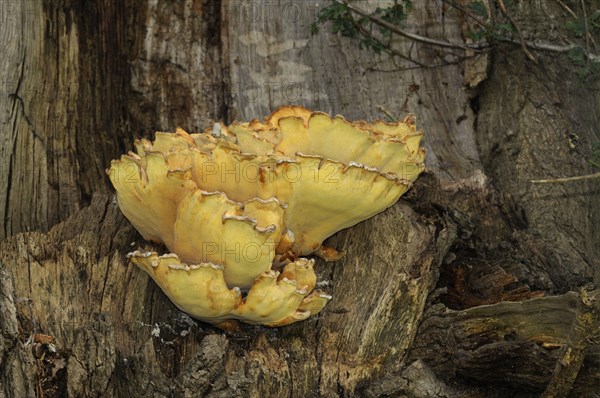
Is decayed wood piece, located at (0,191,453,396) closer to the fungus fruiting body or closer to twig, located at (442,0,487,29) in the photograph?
the fungus fruiting body

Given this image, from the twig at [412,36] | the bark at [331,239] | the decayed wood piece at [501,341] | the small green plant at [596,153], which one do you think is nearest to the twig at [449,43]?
the twig at [412,36]

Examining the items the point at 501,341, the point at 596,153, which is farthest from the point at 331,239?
the point at 596,153

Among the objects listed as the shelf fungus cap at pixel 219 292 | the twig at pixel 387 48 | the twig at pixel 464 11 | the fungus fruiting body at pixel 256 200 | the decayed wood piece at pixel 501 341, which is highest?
the twig at pixel 464 11

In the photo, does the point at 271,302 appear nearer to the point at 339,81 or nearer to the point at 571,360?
the point at 571,360

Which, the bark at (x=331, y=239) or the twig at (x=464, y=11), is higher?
the twig at (x=464, y=11)

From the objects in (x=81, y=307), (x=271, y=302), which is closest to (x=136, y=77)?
(x=81, y=307)

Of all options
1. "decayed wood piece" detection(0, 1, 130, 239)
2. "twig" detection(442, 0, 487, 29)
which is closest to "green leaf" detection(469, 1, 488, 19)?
"twig" detection(442, 0, 487, 29)

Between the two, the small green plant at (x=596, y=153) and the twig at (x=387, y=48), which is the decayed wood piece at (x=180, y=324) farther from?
the twig at (x=387, y=48)
